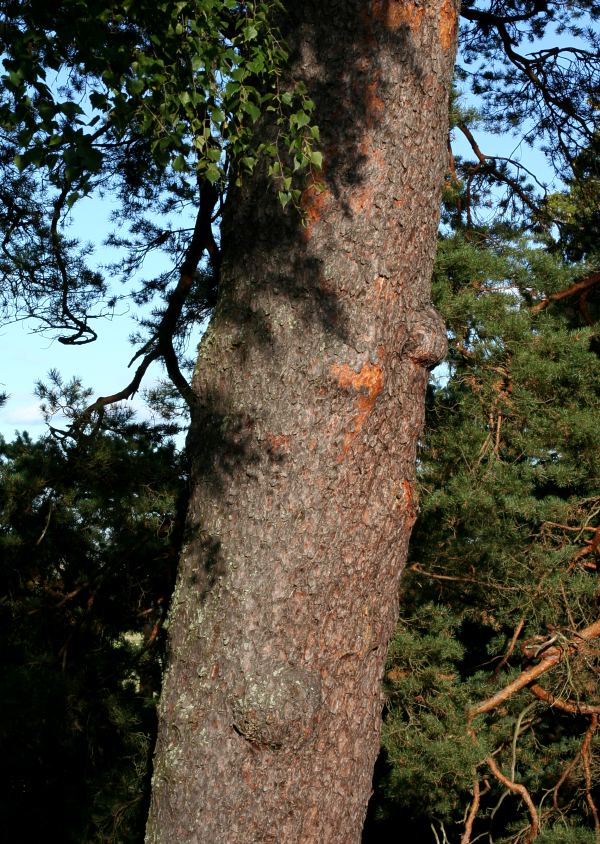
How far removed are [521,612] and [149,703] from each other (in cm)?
246

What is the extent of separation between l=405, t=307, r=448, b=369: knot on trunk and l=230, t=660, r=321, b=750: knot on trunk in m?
1.10

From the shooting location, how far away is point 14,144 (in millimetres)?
5621

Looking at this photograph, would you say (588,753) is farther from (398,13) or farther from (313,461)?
(398,13)

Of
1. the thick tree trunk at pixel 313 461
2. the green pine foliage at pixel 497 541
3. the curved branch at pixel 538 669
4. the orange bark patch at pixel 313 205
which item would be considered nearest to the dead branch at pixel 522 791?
the green pine foliage at pixel 497 541

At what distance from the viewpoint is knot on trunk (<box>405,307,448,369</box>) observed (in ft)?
10.2

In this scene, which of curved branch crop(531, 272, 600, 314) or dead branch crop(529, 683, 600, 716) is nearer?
dead branch crop(529, 683, 600, 716)

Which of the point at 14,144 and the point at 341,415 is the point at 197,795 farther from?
the point at 14,144

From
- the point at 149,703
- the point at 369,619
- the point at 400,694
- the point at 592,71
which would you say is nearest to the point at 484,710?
the point at 400,694

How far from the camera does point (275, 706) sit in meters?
2.74

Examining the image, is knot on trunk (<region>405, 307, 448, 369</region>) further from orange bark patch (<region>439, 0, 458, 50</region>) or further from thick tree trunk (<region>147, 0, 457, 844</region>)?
orange bark patch (<region>439, 0, 458, 50</region>)

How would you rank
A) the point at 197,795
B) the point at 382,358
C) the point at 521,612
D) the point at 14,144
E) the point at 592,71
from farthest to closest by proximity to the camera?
1. the point at 592,71
2. the point at 521,612
3. the point at 14,144
4. the point at 382,358
5. the point at 197,795

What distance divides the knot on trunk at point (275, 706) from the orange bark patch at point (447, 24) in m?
2.23

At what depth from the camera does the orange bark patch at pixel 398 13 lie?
3.15 meters

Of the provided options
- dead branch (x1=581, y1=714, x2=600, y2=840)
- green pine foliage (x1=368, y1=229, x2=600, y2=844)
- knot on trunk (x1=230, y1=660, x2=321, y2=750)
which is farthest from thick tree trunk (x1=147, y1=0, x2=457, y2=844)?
dead branch (x1=581, y1=714, x2=600, y2=840)
